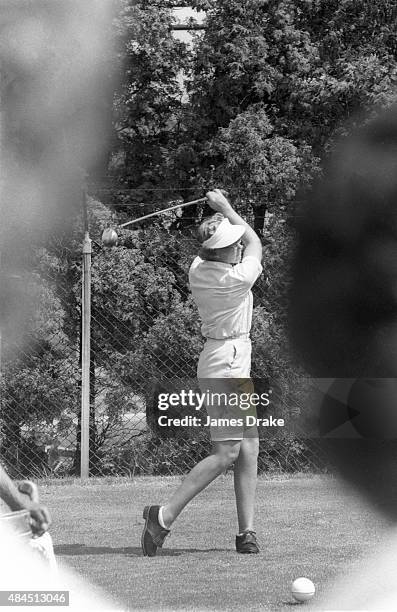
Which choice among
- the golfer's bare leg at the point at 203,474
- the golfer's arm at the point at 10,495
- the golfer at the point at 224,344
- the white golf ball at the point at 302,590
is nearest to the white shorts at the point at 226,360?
the golfer at the point at 224,344

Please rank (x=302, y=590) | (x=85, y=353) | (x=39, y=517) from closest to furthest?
(x=39, y=517) < (x=302, y=590) < (x=85, y=353)

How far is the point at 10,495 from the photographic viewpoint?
3.15ft

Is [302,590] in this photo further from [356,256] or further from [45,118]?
[45,118]

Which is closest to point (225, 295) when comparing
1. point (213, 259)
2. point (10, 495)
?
point (213, 259)

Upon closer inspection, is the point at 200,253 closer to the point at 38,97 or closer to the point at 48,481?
the point at 38,97

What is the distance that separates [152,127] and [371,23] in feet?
0.97

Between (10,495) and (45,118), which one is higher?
(45,118)

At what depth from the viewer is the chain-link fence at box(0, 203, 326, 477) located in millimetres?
1557

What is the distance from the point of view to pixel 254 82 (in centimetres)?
130

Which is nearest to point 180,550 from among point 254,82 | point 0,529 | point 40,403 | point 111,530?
point 111,530

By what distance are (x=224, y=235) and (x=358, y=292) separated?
180mm

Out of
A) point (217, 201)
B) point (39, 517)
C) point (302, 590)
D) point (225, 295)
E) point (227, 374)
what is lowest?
point (302, 590)

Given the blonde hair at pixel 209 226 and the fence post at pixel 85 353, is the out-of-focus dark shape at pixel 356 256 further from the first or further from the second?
the fence post at pixel 85 353

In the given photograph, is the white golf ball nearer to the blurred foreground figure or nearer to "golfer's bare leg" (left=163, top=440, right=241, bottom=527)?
the blurred foreground figure
